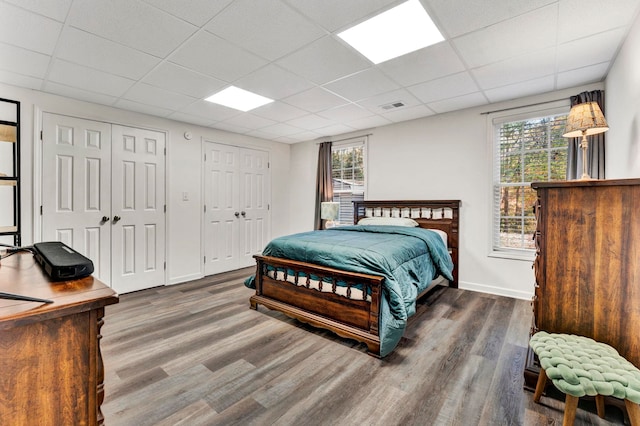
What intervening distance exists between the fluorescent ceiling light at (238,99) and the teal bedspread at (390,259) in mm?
1717

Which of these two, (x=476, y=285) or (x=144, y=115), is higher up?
(x=144, y=115)

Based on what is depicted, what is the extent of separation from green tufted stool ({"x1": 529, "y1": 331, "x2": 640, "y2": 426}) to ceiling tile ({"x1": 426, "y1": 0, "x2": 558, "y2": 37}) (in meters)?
2.01

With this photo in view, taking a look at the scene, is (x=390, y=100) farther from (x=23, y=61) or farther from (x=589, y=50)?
(x=23, y=61)

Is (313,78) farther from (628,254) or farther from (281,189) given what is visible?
(281,189)

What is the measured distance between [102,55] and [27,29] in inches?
17.7

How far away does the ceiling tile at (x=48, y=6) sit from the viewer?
5.87 feet

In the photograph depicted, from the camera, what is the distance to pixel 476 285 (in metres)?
3.88

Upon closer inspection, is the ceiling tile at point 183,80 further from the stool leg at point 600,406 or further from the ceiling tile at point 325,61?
the stool leg at point 600,406

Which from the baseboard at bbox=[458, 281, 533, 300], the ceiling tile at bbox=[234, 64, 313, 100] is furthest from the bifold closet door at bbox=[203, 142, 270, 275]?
the baseboard at bbox=[458, 281, 533, 300]

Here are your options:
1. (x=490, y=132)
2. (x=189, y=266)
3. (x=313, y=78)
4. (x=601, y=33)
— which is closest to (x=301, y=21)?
(x=313, y=78)

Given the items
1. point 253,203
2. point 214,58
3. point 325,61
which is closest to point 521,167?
point 325,61

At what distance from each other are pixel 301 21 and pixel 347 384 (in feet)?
8.00

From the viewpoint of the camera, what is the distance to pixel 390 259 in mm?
2434

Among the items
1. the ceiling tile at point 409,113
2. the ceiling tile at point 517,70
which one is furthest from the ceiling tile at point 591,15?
the ceiling tile at point 409,113
